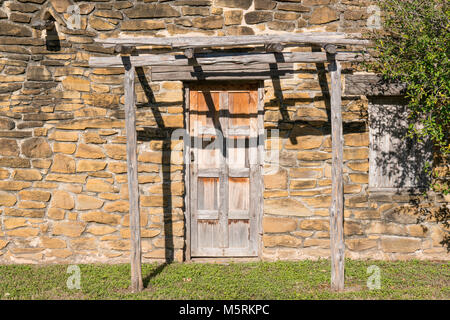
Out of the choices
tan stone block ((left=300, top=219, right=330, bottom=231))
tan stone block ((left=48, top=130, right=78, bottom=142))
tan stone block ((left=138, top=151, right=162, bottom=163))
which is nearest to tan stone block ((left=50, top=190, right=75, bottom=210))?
tan stone block ((left=48, top=130, right=78, bottom=142))

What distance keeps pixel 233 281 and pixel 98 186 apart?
6.86 feet

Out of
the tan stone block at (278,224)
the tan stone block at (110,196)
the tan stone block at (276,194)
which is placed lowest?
the tan stone block at (278,224)

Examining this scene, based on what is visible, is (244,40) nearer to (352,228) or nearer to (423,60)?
(423,60)

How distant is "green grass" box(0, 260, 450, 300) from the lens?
3.80m

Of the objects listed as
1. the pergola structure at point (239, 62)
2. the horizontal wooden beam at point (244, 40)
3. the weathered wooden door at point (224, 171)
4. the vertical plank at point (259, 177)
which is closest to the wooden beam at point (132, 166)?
the pergola structure at point (239, 62)

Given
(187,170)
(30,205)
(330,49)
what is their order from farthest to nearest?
(187,170) → (30,205) → (330,49)

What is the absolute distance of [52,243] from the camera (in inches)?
185

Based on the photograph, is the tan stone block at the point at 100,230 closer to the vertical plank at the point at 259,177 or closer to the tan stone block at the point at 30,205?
the tan stone block at the point at 30,205

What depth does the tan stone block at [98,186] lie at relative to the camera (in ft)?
15.3

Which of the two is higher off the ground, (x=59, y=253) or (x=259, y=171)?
(x=259, y=171)

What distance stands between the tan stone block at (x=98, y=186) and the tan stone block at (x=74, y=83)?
1.20 metres

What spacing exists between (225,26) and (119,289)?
3370 mm

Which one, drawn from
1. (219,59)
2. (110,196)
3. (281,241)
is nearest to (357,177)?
(281,241)

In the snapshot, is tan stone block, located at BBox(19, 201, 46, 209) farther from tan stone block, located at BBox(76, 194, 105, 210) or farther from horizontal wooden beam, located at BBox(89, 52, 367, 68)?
horizontal wooden beam, located at BBox(89, 52, 367, 68)
